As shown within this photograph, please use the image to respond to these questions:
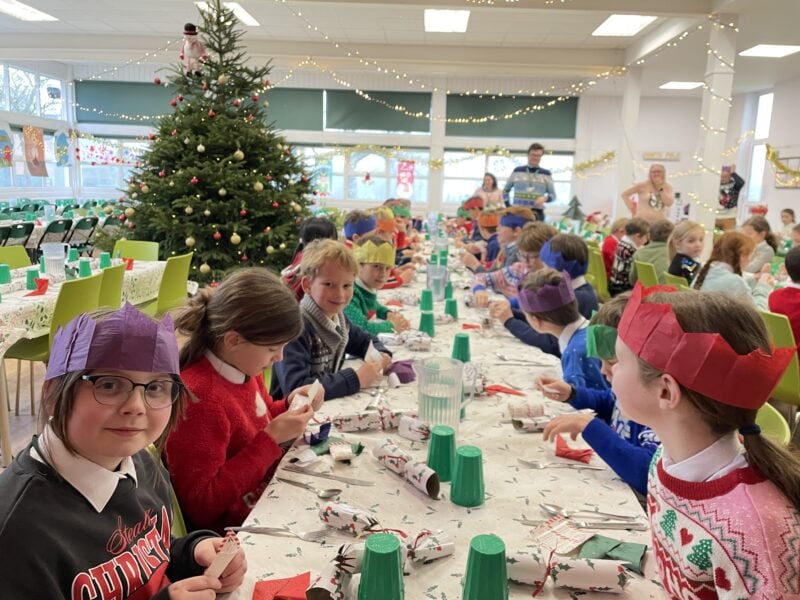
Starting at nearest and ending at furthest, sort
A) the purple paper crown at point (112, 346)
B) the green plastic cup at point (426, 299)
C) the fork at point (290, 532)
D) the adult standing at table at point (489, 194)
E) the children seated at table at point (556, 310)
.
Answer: the purple paper crown at point (112, 346)
the fork at point (290, 532)
the children seated at table at point (556, 310)
the green plastic cup at point (426, 299)
the adult standing at table at point (489, 194)

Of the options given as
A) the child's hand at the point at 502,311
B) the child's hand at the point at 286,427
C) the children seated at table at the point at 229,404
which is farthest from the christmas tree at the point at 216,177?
the child's hand at the point at 286,427

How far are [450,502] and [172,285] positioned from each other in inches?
146

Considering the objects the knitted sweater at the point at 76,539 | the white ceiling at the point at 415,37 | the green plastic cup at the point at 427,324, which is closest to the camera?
the knitted sweater at the point at 76,539

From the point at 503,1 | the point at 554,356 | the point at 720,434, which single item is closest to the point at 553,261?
the point at 554,356

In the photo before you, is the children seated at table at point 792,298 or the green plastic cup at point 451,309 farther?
the children seated at table at point 792,298

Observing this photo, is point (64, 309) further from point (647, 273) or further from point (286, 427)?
point (647, 273)

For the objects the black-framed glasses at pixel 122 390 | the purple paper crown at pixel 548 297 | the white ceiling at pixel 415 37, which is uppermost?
the white ceiling at pixel 415 37

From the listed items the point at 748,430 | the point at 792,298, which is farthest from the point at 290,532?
the point at 792,298

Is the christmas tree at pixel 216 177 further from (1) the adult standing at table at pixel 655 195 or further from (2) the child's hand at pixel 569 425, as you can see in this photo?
(1) the adult standing at table at pixel 655 195

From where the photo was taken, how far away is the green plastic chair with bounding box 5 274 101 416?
125 inches

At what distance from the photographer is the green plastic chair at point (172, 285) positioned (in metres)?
4.37

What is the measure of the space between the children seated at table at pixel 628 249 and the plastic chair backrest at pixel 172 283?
3.95 metres

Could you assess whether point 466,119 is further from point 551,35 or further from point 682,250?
point 682,250

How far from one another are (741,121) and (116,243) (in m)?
13.7
